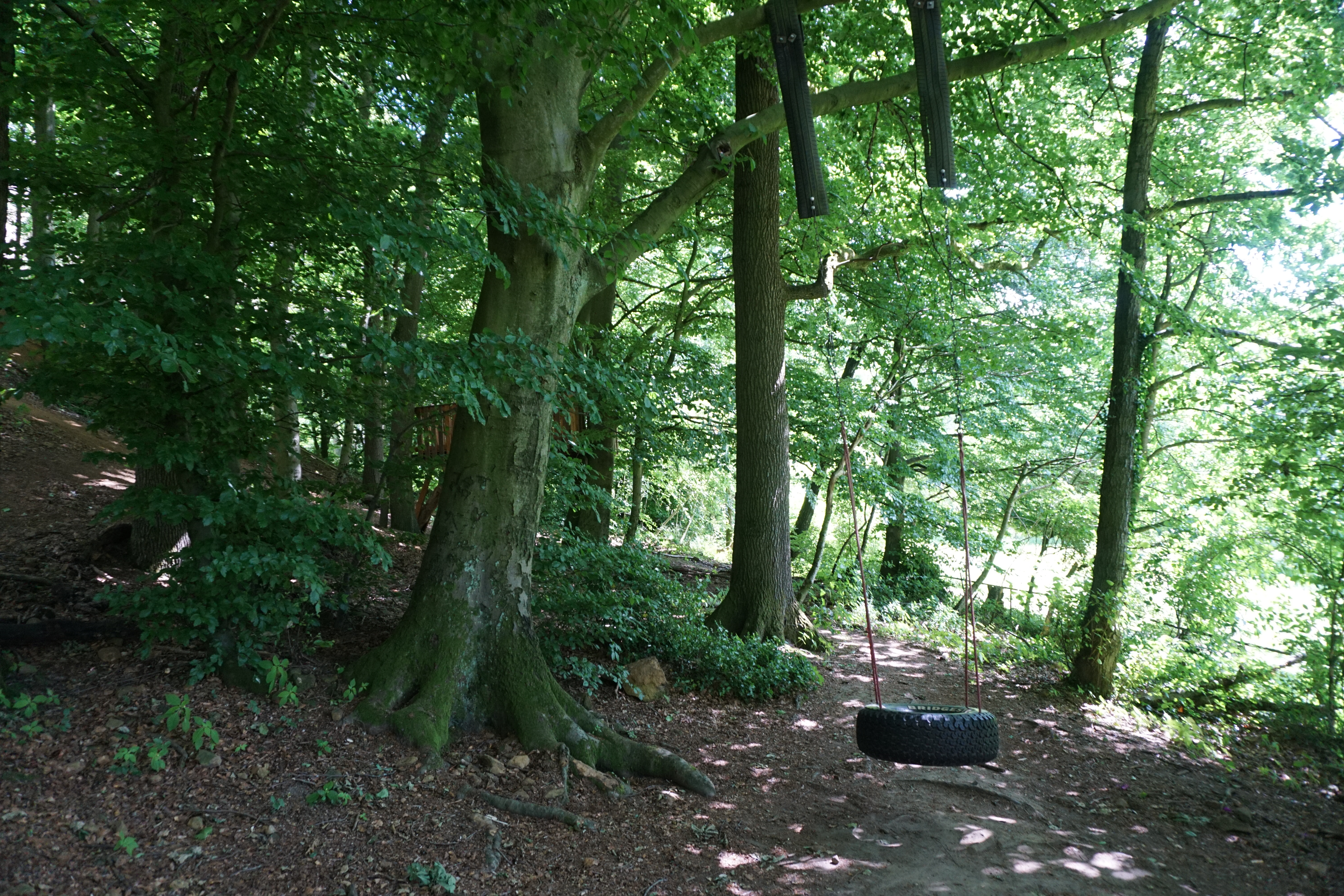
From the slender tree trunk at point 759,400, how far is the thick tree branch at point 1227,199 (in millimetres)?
4207

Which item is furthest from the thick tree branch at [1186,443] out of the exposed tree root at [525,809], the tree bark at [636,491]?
the exposed tree root at [525,809]

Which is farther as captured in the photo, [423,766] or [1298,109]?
[1298,109]

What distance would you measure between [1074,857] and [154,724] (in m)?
5.31

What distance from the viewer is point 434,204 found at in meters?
5.10

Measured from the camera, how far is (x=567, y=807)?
487 cm

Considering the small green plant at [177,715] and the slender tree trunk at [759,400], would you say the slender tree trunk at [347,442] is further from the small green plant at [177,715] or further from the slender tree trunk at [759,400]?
the slender tree trunk at [759,400]

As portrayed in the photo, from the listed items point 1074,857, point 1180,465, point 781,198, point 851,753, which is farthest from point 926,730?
point 1180,465

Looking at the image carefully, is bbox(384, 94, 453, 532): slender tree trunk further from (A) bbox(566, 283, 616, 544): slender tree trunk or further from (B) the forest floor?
(A) bbox(566, 283, 616, 544): slender tree trunk

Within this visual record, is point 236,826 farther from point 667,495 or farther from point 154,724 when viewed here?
point 667,495

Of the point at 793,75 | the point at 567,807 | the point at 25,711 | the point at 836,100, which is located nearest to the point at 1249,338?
the point at 836,100

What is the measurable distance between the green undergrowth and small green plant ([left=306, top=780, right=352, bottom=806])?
8.70 ft

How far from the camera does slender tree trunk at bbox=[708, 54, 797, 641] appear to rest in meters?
8.81

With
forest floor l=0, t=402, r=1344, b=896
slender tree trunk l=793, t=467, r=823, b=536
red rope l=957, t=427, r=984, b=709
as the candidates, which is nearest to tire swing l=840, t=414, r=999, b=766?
red rope l=957, t=427, r=984, b=709

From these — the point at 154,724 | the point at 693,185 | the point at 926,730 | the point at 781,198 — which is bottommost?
the point at 154,724
